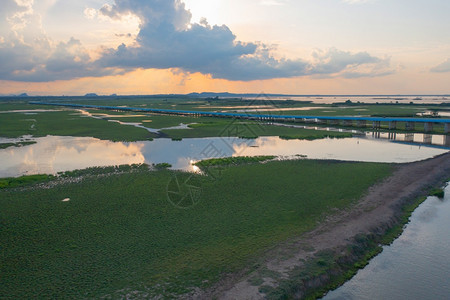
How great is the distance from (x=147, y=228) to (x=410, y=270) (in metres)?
10.2

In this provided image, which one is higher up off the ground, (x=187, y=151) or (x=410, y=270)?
(x=187, y=151)

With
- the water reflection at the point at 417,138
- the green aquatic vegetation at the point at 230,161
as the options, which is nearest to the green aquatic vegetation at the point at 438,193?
the green aquatic vegetation at the point at 230,161

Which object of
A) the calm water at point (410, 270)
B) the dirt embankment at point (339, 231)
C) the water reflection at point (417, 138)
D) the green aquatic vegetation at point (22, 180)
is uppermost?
the water reflection at point (417, 138)

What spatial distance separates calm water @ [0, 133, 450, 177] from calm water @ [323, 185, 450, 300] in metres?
15.1

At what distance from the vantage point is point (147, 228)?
13383 mm

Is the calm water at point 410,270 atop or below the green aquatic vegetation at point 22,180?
below

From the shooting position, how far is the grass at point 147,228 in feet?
32.3

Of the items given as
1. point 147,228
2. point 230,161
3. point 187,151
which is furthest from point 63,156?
point 147,228

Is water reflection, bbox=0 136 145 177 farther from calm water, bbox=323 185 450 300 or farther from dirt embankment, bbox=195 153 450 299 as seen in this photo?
Answer: calm water, bbox=323 185 450 300

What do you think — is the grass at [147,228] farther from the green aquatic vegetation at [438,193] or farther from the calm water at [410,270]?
the green aquatic vegetation at [438,193]

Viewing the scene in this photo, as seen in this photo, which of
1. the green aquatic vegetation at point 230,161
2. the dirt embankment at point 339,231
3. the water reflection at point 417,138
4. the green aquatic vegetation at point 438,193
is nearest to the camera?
the dirt embankment at point 339,231

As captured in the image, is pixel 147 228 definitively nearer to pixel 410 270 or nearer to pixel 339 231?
pixel 339 231

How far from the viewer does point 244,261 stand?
35.5 ft

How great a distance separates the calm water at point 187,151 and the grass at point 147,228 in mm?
5997
